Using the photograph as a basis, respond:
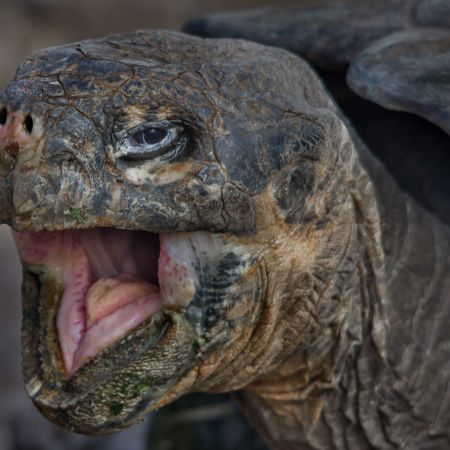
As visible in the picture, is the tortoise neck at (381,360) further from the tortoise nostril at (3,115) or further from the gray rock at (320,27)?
the tortoise nostril at (3,115)

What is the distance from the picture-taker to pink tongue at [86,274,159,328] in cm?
192

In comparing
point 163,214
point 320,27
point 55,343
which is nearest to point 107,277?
point 55,343

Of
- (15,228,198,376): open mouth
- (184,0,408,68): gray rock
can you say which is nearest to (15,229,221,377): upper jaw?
(15,228,198,376): open mouth

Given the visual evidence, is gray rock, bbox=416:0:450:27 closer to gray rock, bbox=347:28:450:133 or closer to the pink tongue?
gray rock, bbox=347:28:450:133

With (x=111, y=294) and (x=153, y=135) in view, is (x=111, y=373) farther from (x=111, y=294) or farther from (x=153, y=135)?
(x=153, y=135)

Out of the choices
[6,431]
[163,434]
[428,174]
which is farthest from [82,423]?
[6,431]

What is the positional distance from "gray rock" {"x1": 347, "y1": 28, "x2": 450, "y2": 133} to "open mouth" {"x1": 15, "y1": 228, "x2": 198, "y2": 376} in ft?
2.09

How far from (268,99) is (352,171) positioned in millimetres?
236

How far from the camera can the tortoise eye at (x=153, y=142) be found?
1.79m

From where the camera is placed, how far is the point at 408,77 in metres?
2.39

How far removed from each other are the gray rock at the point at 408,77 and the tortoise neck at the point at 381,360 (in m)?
0.15

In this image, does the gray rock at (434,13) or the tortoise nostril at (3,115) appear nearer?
the tortoise nostril at (3,115)

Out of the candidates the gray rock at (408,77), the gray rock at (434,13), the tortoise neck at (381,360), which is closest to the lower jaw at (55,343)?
the tortoise neck at (381,360)

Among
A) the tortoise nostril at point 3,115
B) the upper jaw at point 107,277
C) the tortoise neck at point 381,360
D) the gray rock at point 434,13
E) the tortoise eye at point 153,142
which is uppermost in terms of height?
the tortoise nostril at point 3,115
